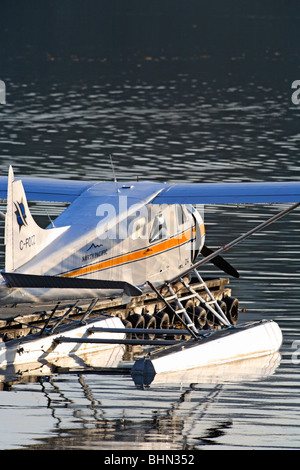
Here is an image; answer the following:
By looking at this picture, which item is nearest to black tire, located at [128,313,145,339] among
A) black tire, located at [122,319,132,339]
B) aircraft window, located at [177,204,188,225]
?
black tire, located at [122,319,132,339]

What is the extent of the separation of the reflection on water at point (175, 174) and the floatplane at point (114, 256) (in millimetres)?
584

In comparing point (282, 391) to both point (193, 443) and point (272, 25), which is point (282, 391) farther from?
point (272, 25)

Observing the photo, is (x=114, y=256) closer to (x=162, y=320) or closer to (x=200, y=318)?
(x=162, y=320)

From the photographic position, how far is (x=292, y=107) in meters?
57.7

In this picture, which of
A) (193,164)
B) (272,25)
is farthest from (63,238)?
(272,25)

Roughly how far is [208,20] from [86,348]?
11700cm

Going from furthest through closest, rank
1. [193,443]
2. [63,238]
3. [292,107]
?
[292,107] < [63,238] < [193,443]

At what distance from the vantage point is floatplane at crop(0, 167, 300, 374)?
500 inches

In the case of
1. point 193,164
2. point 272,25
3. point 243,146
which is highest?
point 272,25

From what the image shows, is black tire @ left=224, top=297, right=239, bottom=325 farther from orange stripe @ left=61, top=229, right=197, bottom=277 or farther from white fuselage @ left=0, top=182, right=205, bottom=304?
orange stripe @ left=61, top=229, right=197, bottom=277

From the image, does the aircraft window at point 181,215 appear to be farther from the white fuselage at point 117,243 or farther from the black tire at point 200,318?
the black tire at point 200,318

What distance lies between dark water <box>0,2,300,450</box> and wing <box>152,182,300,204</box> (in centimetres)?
245

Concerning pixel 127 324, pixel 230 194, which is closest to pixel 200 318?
pixel 127 324

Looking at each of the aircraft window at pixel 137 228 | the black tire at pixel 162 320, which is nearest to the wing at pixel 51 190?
the aircraft window at pixel 137 228
